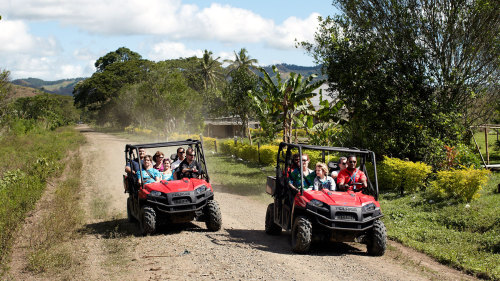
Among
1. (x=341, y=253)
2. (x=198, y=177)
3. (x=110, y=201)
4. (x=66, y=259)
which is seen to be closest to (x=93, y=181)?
(x=110, y=201)

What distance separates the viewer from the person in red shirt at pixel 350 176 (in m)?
10.3

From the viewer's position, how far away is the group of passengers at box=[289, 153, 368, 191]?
10.3m

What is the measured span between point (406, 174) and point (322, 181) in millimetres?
6645

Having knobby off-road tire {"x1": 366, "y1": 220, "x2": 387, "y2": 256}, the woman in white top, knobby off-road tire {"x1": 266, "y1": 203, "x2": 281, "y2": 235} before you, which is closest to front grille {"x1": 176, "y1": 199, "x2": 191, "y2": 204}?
knobby off-road tire {"x1": 266, "y1": 203, "x2": 281, "y2": 235}

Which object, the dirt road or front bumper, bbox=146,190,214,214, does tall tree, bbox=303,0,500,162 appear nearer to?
the dirt road

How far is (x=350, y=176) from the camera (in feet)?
34.4

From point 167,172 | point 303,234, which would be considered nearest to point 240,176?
point 167,172

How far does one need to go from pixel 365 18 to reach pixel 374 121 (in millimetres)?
4151

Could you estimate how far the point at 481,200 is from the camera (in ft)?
45.3

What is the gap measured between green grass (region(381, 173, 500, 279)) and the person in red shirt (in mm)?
1979

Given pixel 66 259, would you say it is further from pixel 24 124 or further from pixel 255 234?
pixel 24 124

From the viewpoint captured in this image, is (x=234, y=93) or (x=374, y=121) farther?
(x=234, y=93)

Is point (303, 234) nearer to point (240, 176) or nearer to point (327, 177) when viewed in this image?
point (327, 177)

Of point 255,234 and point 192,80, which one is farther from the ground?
point 192,80
